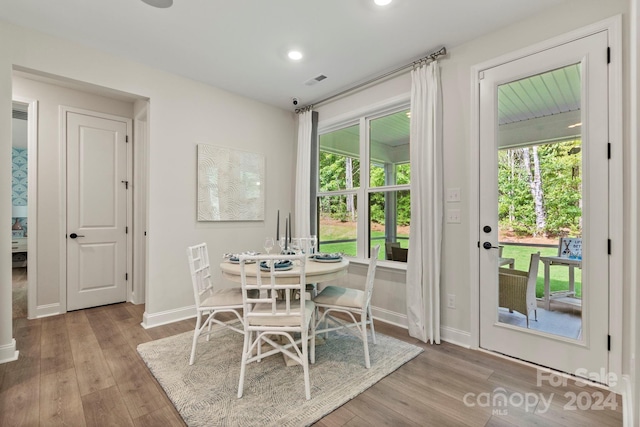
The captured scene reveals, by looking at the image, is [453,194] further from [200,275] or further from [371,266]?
[200,275]

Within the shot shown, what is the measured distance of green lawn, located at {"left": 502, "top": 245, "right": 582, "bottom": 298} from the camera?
2.11m

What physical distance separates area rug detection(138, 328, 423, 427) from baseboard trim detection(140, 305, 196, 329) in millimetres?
478

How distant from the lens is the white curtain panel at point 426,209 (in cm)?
271

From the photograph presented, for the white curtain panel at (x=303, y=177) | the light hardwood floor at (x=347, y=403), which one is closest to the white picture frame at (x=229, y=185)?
the white curtain panel at (x=303, y=177)

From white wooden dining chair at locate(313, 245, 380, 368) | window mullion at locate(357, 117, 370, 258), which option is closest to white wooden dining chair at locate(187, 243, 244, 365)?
white wooden dining chair at locate(313, 245, 380, 368)

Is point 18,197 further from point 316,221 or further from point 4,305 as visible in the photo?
point 316,221

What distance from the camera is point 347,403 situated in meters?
1.83

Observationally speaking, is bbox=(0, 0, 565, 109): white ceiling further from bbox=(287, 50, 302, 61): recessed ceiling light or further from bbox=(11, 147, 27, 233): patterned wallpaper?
bbox=(11, 147, 27, 233): patterned wallpaper

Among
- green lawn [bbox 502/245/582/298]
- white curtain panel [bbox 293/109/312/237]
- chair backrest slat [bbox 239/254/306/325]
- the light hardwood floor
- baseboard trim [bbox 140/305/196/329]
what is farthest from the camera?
white curtain panel [bbox 293/109/312/237]

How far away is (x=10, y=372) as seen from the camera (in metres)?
2.14

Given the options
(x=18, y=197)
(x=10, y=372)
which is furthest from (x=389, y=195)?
(x=18, y=197)

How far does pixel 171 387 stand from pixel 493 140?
3.07m

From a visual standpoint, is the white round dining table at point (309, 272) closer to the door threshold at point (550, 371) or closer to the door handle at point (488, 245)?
the door handle at point (488, 245)

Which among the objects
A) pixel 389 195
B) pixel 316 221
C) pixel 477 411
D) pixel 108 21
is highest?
pixel 108 21
